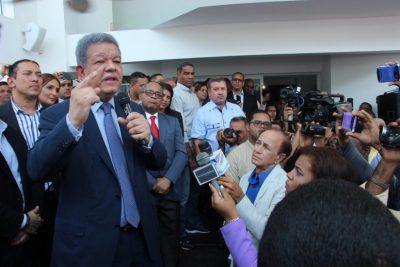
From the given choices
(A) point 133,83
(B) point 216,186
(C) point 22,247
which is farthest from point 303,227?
(A) point 133,83

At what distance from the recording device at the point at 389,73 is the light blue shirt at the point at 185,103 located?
2824 millimetres

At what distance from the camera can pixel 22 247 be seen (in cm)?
232

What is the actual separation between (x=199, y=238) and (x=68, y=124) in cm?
328

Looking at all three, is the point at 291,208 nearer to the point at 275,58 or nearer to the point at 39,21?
the point at 275,58

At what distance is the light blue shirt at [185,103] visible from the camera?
505 centimetres

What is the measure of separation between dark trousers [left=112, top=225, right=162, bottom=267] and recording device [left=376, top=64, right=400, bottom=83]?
190cm

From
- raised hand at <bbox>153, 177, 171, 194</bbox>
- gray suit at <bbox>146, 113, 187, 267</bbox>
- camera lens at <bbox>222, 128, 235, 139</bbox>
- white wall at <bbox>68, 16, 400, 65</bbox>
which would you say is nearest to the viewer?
raised hand at <bbox>153, 177, 171, 194</bbox>

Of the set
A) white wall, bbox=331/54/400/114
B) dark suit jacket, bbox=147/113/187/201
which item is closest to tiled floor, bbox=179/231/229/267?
dark suit jacket, bbox=147/113/187/201

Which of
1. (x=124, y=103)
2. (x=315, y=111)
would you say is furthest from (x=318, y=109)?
(x=124, y=103)

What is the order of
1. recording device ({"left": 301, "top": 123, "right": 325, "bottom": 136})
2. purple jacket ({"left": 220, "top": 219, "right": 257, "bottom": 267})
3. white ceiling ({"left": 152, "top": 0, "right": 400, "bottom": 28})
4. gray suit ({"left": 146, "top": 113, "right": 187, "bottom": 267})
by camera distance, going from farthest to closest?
white ceiling ({"left": 152, "top": 0, "right": 400, "bottom": 28}) < gray suit ({"left": 146, "top": 113, "right": 187, "bottom": 267}) < recording device ({"left": 301, "top": 123, "right": 325, "bottom": 136}) < purple jacket ({"left": 220, "top": 219, "right": 257, "bottom": 267})

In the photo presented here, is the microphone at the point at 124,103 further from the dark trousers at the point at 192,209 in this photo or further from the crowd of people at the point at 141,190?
the dark trousers at the point at 192,209

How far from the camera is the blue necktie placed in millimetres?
1681

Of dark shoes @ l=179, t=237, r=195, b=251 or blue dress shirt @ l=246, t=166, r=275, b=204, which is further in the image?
dark shoes @ l=179, t=237, r=195, b=251

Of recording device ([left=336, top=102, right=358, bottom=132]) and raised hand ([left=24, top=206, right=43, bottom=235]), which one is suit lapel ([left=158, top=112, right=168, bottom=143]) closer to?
raised hand ([left=24, top=206, right=43, bottom=235])
